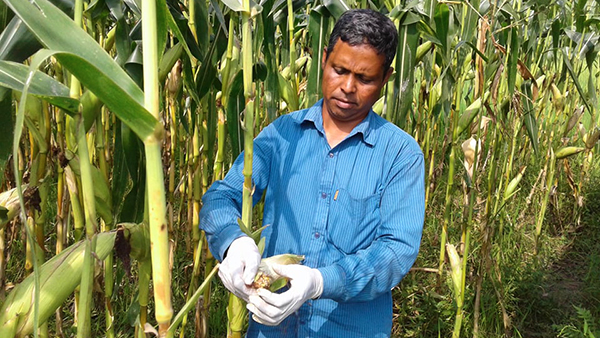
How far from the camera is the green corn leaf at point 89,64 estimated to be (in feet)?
1.98

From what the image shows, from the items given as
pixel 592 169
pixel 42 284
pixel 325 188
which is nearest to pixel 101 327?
pixel 325 188

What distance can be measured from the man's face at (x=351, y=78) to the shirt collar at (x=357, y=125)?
32 mm

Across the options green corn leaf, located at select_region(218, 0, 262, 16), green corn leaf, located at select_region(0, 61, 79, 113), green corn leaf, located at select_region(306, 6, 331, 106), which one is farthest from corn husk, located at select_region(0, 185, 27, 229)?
green corn leaf, located at select_region(306, 6, 331, 106)

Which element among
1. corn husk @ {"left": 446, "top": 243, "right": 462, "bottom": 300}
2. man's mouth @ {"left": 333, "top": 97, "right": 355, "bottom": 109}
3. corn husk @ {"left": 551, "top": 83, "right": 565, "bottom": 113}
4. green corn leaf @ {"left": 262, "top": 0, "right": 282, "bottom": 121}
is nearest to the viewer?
man's mouth @ {"left": 333, "top": 97, "right": 355, "bottom": 109}

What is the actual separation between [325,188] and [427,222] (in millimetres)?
1768

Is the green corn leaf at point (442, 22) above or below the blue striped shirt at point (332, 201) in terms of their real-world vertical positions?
above

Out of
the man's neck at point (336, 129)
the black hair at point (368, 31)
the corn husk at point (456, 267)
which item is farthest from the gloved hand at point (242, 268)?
the corn husk at point (456, 267)

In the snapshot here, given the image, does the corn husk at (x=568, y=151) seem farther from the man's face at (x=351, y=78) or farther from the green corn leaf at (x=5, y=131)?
the green corn leaf at (x=5, y=131)

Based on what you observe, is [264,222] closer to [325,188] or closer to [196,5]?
[325,188]

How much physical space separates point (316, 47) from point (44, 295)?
42.3 inches

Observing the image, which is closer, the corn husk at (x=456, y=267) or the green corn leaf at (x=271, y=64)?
the green corn leaf at (x=271, y=64)

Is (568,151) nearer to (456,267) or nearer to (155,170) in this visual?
(456,267)

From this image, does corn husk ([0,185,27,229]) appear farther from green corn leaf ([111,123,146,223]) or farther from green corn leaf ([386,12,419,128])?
green corn leaf ([386,12,419,128])

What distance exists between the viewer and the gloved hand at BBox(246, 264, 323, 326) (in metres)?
1.00
